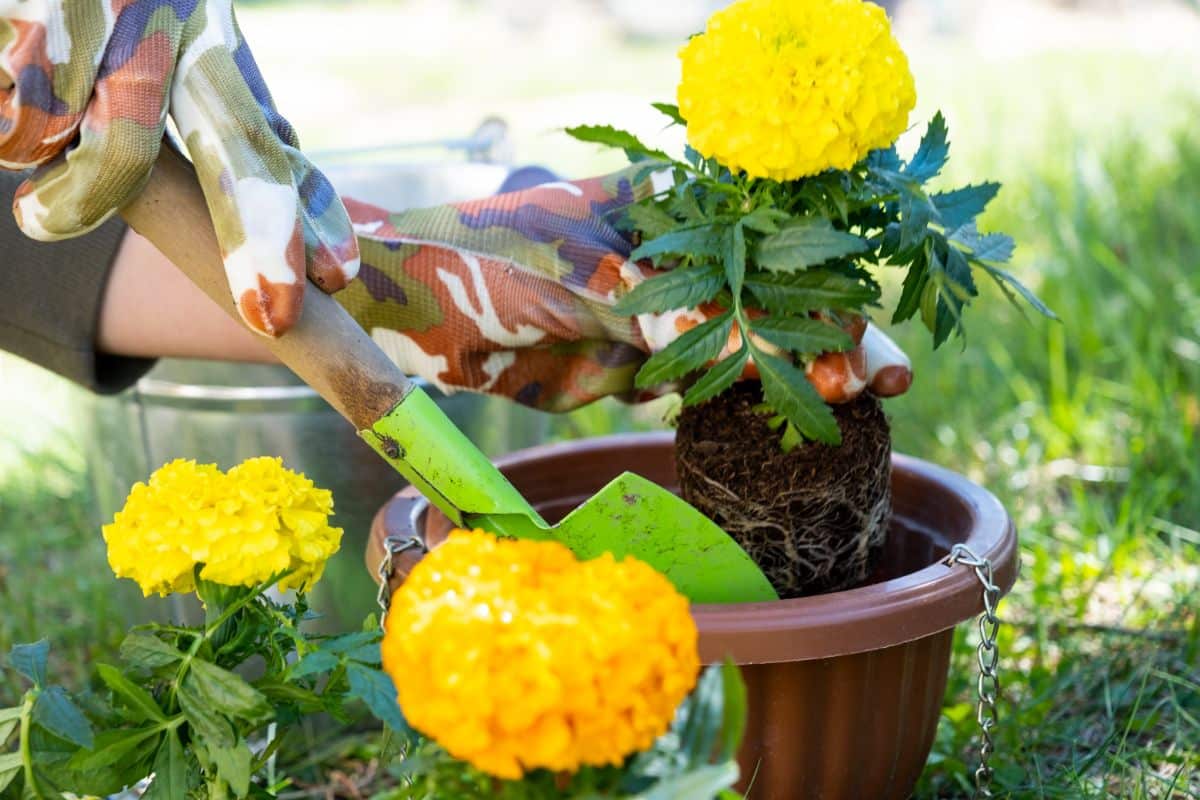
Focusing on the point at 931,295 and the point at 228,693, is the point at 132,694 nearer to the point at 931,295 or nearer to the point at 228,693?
the point at 228,693

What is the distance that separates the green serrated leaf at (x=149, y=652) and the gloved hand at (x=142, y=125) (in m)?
0.28

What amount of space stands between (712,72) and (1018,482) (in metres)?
1.39

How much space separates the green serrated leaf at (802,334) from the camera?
122 centimetres

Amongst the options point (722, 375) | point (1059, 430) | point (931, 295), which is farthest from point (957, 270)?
point (1059, 430)

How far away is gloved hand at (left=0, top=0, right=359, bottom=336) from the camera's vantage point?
1102 millimetres

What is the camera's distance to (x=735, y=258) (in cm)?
118

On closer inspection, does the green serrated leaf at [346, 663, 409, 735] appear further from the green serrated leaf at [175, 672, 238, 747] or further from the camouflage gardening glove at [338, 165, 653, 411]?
the camouflage gardening glove at [338, 165, 653, 411]

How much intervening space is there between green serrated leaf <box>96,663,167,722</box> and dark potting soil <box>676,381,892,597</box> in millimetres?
598

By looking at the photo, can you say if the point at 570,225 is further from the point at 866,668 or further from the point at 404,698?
the point at 404,698

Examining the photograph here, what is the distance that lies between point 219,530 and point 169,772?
203 mm

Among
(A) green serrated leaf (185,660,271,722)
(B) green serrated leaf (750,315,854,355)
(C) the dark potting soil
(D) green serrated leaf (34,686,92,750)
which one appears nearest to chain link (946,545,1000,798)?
(C) the dark potting soil

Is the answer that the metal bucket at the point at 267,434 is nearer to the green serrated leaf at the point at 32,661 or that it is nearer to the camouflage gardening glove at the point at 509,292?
the camouflage gardening glove at the point at 509,292

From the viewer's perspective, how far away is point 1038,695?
1633 mm

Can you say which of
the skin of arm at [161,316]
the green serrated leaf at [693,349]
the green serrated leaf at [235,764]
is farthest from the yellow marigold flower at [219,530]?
the skin of arm at [161,316]
